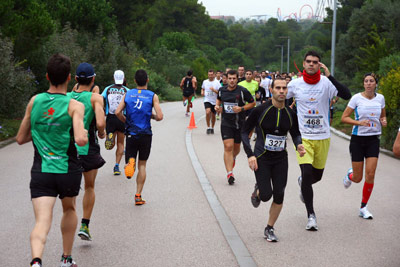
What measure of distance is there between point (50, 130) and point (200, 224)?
3.01 m

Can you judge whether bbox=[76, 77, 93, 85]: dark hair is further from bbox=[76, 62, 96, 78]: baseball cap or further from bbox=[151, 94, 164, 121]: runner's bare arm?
bbox=[151, 94, 164, 121]: runner's bare arm

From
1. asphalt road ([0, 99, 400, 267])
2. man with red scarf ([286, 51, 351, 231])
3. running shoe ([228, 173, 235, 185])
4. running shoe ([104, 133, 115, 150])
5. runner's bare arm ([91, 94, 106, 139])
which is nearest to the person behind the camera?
runner's bare arm ([91, 94, 106, 139])

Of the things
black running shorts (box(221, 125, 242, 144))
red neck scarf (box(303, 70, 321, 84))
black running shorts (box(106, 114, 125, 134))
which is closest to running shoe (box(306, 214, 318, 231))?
red neck scarf (box(303, 70, 321, 84))

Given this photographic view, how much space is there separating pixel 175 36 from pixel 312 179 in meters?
75.9

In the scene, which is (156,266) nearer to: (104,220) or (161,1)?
(104,220)

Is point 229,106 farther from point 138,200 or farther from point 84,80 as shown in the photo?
point 84,80

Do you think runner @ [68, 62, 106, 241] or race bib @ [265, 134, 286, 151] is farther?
race bib @ [265, 134, 286, 151]

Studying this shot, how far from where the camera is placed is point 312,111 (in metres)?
7.21

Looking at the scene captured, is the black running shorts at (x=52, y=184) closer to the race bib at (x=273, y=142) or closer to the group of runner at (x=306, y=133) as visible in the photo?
the group of runner at (x=306, y=133)

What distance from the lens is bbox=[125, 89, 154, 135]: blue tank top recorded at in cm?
811

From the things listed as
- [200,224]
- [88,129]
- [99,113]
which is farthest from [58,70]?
[200,224]

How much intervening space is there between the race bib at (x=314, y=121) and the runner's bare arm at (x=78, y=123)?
3453mm

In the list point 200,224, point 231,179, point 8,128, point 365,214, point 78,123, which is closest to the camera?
point 78,123

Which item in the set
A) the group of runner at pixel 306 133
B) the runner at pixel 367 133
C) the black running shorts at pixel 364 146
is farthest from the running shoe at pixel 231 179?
the black running shorts at pixel 364 146
